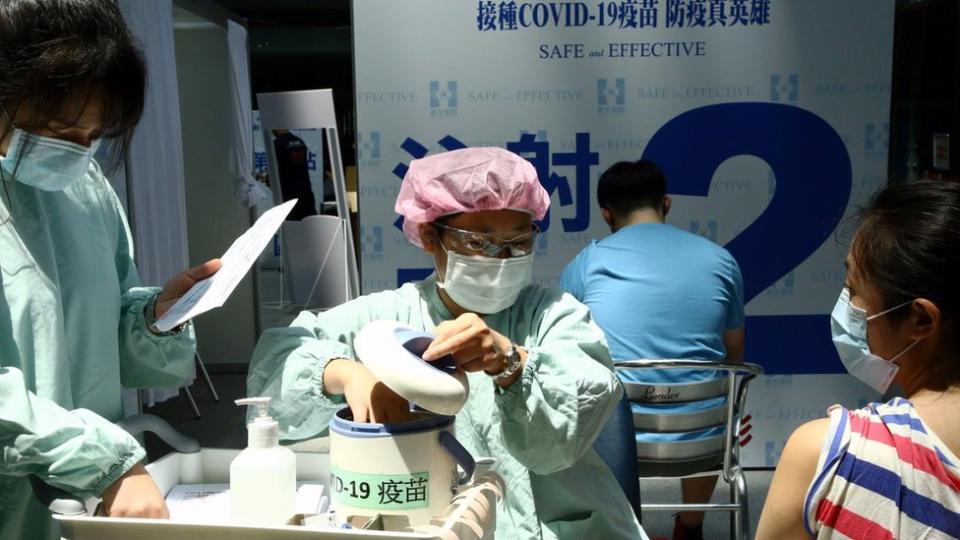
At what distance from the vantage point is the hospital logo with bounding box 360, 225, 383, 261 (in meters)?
3.86

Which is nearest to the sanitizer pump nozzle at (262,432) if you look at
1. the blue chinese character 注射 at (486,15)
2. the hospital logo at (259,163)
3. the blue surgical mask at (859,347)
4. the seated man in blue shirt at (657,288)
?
the blue surgical mask at (859,347)

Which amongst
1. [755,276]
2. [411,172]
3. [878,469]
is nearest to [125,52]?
[411,172]

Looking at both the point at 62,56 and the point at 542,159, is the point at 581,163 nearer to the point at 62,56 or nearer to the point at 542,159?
the point at 542,159

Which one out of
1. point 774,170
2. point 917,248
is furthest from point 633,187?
point 917,248

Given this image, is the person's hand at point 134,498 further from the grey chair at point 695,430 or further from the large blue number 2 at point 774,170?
→ the large blue number 2 at point 774,170

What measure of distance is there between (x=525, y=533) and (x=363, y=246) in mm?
2728

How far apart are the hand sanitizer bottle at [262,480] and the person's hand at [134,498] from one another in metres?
0.10

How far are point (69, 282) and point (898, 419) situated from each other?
111 cm

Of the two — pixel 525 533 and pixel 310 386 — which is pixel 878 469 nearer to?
pixel 525 533

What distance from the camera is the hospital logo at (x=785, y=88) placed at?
12.4 ft

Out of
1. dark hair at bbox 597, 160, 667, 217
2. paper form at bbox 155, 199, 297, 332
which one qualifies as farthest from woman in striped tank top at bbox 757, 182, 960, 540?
dark hair at bbox 597, 160, 667, 217

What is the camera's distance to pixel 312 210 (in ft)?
19.2

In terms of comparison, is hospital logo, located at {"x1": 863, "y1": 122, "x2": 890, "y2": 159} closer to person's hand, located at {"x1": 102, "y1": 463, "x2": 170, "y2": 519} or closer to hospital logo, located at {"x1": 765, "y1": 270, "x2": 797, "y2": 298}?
hospital logo, located at {"x1": 765, "y1": 270, "x2": 797, "y2": 298}

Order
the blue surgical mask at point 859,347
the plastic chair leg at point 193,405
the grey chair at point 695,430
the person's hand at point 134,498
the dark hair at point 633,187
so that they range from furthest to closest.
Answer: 1. the plastic chair leg at point 193,405
2. the dark hair at point 633,187
3. the grey chair at point 695,430
4. the blue surgical mask at point 859,347
5. the person's hand at point 134,498
